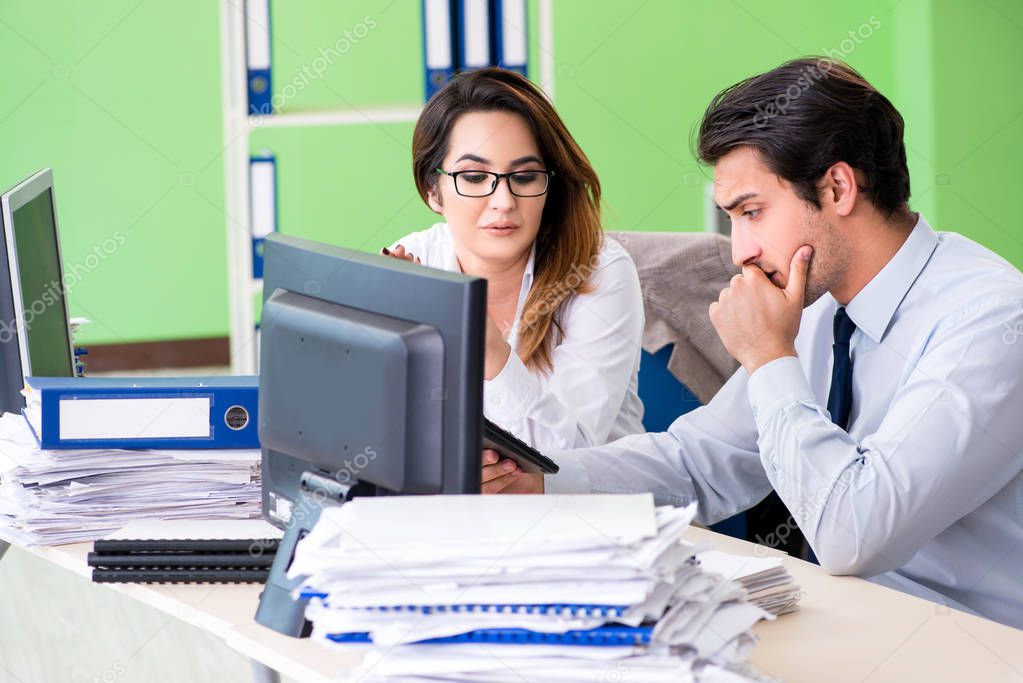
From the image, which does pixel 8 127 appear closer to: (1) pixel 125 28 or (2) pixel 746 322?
(1) pixel 125 28

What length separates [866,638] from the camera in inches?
47.3

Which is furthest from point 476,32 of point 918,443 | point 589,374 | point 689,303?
point 918,443

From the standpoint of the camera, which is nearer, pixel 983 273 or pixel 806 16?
pixel 983 273

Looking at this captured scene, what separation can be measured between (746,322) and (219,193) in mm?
4093

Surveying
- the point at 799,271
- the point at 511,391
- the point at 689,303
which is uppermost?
the point at 799,271

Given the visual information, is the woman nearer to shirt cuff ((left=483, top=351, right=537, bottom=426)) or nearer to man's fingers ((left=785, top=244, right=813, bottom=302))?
shirt cuff ((left=483, top=351, right=537, bottom=426))

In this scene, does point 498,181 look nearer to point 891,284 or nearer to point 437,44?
point 891,284

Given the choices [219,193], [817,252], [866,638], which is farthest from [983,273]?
[219,193]

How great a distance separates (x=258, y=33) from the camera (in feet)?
10.5

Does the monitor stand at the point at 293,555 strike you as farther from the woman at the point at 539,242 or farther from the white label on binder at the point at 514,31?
the white label on binder at the point at 514,31

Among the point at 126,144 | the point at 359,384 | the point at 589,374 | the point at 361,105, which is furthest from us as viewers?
the point at 126,144

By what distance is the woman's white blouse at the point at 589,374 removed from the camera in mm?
2008

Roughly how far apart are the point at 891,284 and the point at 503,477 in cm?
57

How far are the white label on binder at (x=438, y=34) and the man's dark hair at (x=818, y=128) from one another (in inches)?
67.0
